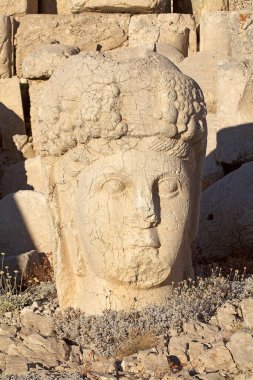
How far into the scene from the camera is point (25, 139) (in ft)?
43.0

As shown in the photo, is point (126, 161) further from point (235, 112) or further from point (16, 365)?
point (235, 112)

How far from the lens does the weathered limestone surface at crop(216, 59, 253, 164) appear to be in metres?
10.5

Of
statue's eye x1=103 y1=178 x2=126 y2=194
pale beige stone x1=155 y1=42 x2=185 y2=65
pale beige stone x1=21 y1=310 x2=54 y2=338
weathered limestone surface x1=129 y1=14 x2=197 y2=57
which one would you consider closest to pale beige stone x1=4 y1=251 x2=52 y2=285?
pale beige stone x1=21 y1=310 x2=54 y2=338

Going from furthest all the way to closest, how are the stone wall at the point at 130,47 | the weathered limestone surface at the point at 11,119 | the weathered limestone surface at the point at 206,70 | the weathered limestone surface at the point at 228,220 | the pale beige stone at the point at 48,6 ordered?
the pale beige stone at the point at 48,6, the weathered limestone surface at the point at 11,119, the weathered limestone surface at the point at 206,70, the stone wall at the point at 130,47, the weathered limestone surface at the point at 228,220

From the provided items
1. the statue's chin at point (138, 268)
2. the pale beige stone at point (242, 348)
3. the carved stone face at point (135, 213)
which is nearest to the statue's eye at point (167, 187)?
the carved stone face at point (135, 213)

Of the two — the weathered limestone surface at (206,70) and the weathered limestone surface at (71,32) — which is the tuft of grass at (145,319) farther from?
the weathered limestone surface at (71,32)

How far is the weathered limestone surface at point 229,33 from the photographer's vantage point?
38.3 ft

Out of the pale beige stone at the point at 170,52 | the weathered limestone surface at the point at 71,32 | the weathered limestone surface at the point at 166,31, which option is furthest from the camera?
the weathered limestone surface at the point at 71,32

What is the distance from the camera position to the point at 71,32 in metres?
14.0

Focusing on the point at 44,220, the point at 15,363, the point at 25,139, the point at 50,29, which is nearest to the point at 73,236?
the point at 15,363

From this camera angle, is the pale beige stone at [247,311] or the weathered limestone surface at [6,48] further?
the weathered limestone surface at [6,48]

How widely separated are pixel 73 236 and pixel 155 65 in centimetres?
134

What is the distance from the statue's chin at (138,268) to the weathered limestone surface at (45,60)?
6395 mm

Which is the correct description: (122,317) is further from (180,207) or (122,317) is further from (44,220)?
(44,220)
